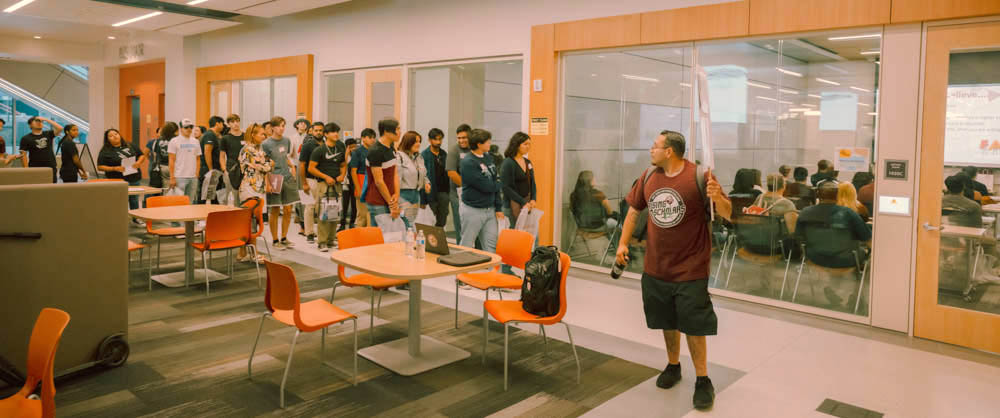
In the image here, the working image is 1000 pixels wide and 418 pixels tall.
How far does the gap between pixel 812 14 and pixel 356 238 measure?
4007mm

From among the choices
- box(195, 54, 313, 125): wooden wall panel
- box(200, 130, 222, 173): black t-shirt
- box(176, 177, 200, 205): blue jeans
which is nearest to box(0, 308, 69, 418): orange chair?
box(200, 130, 222, 173): black t-shirt

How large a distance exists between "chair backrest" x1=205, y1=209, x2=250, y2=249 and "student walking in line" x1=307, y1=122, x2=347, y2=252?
5.91ft

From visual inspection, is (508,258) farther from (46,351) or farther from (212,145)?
(212,145)

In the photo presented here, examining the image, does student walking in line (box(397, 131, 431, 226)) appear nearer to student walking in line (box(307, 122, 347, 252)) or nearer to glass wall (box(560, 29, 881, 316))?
student walking in line (box(307, 122, 347, 252))

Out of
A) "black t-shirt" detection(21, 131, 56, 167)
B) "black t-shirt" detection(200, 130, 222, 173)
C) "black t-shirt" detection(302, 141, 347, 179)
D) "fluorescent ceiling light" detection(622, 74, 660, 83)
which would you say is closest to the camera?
"fluorescent ceiling light" detection(622, 74, 660, 83)

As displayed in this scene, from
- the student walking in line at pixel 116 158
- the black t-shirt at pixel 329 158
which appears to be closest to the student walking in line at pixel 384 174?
the black t-shirt at pixel 329 158

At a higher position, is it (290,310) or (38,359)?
(38,359)

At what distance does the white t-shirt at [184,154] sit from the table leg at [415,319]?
6146 millimetres

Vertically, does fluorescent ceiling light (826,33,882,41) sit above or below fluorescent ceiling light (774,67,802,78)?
above

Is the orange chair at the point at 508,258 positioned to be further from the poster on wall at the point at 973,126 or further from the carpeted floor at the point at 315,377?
the poster on wall at the point at 973,126

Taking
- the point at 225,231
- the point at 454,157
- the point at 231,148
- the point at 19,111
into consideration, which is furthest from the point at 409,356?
the point at 19,111

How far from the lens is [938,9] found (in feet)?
15.1

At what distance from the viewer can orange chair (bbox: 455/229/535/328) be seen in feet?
15.4

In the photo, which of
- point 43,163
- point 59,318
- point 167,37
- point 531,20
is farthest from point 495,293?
point 167,37
